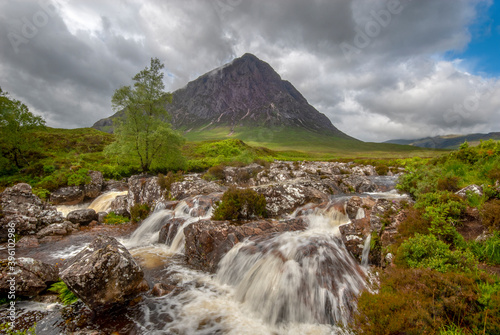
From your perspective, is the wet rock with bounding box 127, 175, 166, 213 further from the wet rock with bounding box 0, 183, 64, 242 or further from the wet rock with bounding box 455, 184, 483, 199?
the wet rock with bounding box 455, 184, 483, 199

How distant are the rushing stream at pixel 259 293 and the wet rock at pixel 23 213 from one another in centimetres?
1058

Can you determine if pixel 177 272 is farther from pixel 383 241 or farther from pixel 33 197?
pixel 33 197

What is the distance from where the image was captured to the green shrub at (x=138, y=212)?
18578mm

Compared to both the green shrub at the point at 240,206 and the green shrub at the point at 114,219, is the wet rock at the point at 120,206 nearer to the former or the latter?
the green shrub at the point at 114,219

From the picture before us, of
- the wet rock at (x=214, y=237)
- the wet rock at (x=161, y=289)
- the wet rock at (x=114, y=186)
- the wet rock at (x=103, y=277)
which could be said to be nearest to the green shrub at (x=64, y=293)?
the wet rock at (x=103, y=277)

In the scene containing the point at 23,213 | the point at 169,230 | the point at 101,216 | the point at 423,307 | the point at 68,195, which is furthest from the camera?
the point at 68,195

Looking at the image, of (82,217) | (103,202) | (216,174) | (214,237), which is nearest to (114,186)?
(103,202)

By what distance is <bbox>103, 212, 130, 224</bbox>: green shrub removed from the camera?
59.9 feet

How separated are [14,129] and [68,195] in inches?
624

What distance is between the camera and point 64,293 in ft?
24.9

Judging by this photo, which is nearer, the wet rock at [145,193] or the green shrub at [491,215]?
the green shrub at [491,215]

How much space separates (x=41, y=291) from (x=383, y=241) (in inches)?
517

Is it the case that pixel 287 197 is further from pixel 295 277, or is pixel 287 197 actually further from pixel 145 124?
pixel 145 124

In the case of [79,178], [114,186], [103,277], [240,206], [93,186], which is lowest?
[103,277]
